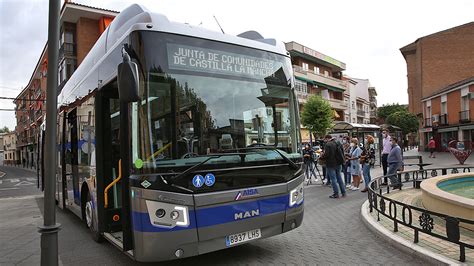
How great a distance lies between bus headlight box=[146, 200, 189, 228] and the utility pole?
1223mm

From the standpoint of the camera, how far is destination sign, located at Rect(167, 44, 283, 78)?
4426 millimetres

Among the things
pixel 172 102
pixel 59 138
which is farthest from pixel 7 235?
pixel 172 102

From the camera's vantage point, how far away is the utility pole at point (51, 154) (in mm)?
4285

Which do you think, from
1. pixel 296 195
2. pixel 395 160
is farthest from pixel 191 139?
pixel 395 160

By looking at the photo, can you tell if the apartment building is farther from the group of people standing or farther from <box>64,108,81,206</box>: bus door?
<box>64,108,81,206</box>: bus door

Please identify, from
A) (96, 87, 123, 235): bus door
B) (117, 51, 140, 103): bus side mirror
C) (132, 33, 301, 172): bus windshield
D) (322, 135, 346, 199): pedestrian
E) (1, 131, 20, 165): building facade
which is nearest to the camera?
(117, 51, 140, 103): bus side mirror

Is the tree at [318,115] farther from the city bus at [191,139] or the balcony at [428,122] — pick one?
the city bus at [191,139]

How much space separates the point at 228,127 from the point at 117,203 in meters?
2.27

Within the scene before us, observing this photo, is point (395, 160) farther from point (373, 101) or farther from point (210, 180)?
point (373, 101)

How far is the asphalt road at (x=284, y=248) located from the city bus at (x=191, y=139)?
0.59m

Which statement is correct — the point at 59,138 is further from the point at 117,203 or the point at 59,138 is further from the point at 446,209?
the point at 446,209

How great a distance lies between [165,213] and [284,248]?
98.7 inches

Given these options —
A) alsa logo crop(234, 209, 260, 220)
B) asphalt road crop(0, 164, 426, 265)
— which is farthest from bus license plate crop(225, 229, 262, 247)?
asphalt road crop(0, 164, 426, 265)

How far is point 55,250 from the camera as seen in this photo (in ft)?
14.2
